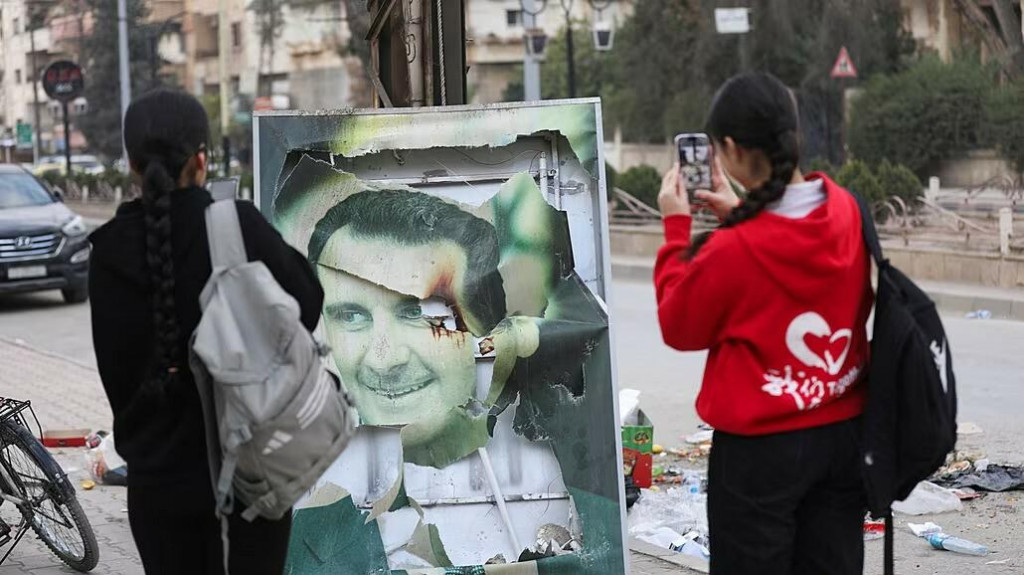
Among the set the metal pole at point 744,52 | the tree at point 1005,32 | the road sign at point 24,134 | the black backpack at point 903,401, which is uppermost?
the metal pole at point 744,52

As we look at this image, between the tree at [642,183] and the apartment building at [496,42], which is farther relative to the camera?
the apartment building at [496,42]

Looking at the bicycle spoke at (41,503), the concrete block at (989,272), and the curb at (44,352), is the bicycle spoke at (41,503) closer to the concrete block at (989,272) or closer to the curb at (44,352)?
the curb at (44,352)

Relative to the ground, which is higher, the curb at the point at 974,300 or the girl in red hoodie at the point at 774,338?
the girl in red hoodie at the point at 774,338

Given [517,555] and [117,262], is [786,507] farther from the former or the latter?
[517,555]

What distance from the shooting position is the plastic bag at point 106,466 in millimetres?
7930

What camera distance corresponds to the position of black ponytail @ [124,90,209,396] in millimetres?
3094

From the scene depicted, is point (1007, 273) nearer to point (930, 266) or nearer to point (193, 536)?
point (930, 266)

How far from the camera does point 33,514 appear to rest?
596 cm

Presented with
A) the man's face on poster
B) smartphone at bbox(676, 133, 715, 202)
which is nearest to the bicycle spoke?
the man's face on poster

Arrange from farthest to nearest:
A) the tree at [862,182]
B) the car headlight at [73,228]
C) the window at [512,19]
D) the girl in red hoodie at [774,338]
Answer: the window at [512,19] → the tree at [862,182] → the car headlight at [73,228] → the girl in red hoodie at [774,338]

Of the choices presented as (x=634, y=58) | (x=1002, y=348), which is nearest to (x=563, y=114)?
(x=1002, y=348)

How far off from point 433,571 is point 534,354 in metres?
0.84

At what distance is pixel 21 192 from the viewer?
60.4 ft

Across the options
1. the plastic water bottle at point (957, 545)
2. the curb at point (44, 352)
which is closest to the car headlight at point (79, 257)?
the curb at point (44, 352)
